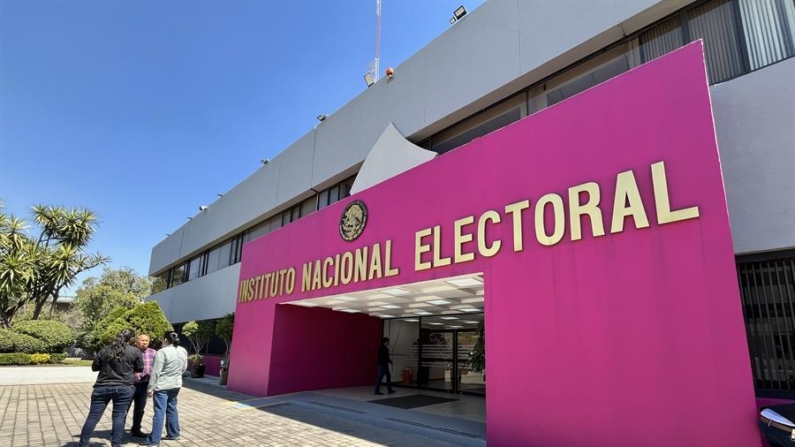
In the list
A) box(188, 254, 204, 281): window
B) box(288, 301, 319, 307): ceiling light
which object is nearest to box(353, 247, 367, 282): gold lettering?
box(288, 301, 319, 307): ceiling light

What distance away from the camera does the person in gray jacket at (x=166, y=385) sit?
645 cm

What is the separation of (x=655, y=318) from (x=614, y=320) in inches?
17.5

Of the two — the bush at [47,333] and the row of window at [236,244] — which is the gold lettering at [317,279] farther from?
the bush at [47,333]

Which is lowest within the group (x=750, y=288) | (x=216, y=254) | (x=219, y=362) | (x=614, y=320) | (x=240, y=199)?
(x=219, y=362)

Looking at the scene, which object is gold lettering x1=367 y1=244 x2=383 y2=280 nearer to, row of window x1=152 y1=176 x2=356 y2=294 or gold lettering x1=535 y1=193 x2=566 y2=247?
gold lettering x1=535 y1=193 x2=566 y2=247

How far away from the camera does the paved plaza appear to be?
687cm

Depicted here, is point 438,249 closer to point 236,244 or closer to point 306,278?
point 306,278

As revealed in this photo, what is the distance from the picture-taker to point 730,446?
13.9 feet

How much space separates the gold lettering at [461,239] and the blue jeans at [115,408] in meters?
5.12

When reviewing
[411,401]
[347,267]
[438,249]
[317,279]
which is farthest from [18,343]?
[438,249]

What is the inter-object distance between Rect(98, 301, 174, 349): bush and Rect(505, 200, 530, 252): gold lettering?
47.4ft

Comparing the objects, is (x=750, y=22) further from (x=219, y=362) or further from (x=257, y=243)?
(x=219, y=362)

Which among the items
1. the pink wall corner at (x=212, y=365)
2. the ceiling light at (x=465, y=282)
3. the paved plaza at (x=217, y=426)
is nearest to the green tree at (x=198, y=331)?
the pink wall corner at (x=212, y=365)

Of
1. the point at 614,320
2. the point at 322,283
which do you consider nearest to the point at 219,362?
the point at 322,283
